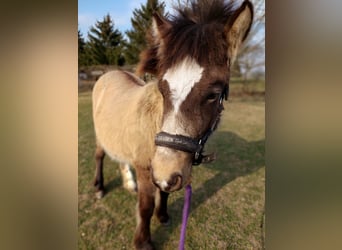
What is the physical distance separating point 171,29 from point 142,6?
0.17m

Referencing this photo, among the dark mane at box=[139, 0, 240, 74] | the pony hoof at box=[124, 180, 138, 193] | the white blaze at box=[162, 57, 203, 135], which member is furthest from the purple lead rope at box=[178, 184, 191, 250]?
the dark mane at box=[139, 0, 240, 74]

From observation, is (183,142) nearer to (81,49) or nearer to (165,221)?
(165,221)

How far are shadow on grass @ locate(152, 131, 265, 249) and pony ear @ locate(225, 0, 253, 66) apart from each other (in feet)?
1.06

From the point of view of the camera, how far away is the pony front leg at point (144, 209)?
3.73ft

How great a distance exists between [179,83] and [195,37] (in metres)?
0.18

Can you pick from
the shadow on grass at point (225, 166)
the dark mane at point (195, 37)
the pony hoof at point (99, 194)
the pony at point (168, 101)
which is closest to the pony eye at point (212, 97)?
the pony at point (168, 101)

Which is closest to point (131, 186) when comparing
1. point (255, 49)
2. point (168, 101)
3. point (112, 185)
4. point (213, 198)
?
point (112, 185)

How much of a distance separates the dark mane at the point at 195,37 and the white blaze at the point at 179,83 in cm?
3

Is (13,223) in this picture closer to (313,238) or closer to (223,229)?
(223,229)

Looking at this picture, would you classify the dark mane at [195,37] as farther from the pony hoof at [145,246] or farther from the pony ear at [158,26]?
the pony hoof at [145,246]

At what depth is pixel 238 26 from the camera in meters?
1.02

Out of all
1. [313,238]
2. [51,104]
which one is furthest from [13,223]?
[313,238]

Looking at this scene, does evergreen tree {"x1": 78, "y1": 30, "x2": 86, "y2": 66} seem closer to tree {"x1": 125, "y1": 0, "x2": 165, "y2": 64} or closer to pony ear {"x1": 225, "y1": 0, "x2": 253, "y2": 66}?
tree {"x1": 125, "y1": 0, "x2": 165, "y2": 64}

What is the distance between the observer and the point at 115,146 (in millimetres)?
1204
